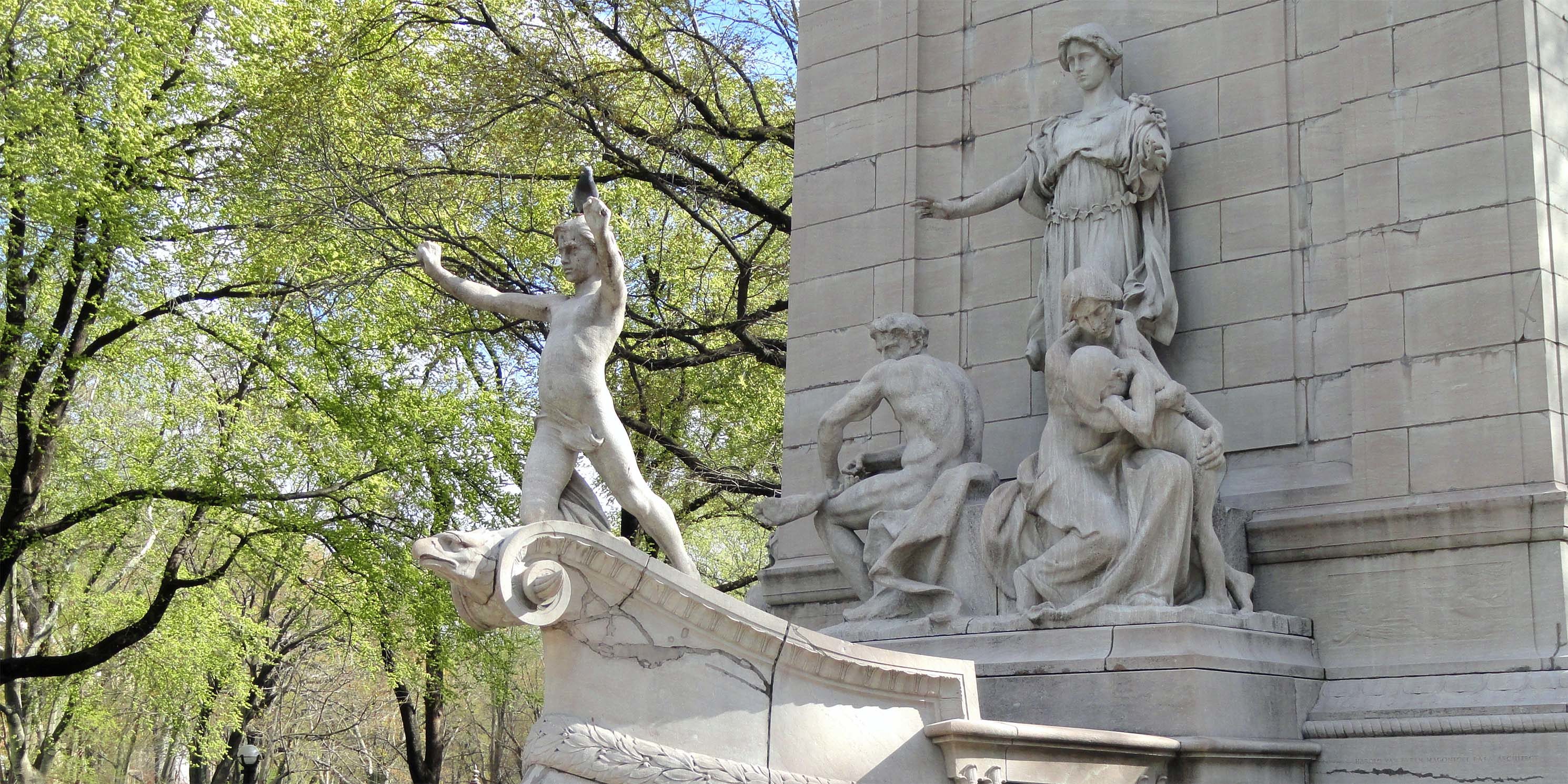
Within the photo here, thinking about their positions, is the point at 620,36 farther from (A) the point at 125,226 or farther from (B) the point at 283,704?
(B) the point at 283,704

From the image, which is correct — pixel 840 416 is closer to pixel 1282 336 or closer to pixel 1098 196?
pixel 1098 196

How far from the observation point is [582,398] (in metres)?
9.08

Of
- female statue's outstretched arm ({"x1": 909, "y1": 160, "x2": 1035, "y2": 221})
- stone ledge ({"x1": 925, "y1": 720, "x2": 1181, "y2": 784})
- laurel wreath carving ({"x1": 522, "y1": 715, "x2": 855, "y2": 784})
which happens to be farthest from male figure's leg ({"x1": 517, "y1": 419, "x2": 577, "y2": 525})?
female statue's outstretched arm ({"x1": 909, "y1": 160, "x2": 1035, "y2": 221})

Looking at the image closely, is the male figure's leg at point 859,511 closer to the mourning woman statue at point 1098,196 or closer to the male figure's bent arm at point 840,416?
the male figure's bent arm at point 840,416

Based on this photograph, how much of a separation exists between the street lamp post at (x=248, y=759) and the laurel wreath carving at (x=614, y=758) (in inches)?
862

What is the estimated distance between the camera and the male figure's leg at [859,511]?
9742 mm

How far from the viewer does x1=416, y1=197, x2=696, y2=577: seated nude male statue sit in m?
9.00

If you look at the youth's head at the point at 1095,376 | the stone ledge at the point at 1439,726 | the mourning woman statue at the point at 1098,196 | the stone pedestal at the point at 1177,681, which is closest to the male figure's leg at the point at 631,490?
the stone pedestal at the point at 1177,681

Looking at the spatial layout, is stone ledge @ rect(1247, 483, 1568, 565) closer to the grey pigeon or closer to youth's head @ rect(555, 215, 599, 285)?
youth's head @ rect(555, 215, 599, 285)

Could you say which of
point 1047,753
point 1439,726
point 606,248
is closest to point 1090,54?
point 606,248

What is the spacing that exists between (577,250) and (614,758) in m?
3.66

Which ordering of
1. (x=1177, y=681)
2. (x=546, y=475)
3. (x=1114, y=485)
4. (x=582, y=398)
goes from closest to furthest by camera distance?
(x=1177, y=681) → (x=1114, y=485) → (x=546, y=475) → (x=582, y=398)

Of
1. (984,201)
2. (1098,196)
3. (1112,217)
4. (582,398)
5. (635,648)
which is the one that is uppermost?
(984,201)

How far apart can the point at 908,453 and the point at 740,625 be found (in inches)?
132
